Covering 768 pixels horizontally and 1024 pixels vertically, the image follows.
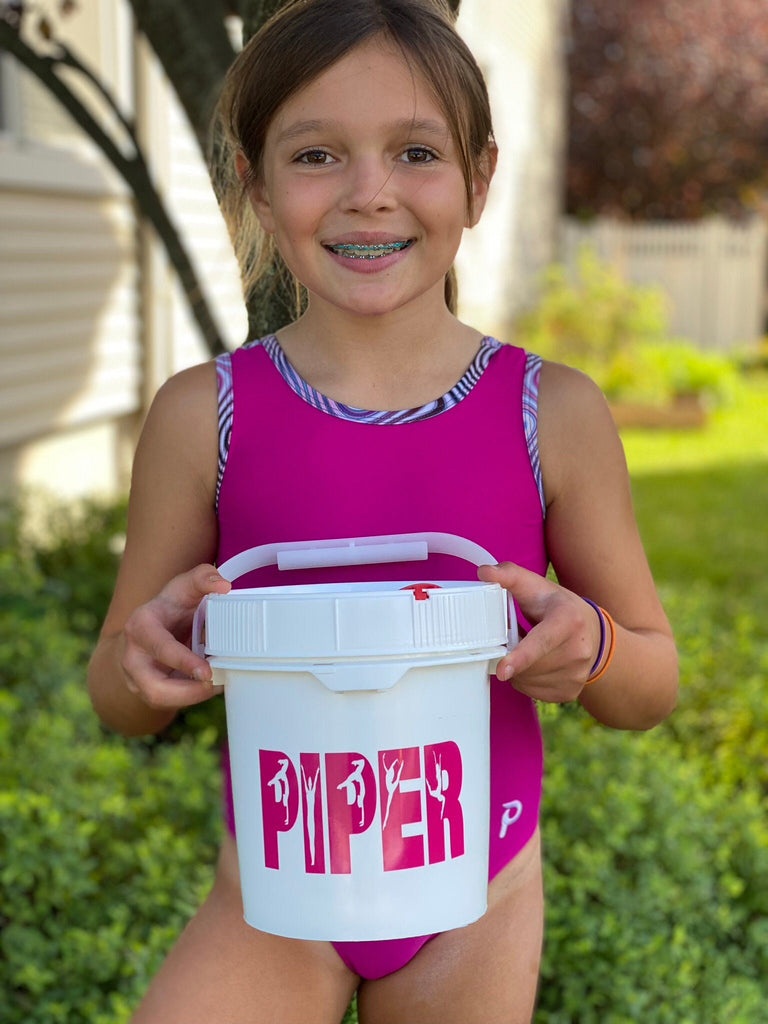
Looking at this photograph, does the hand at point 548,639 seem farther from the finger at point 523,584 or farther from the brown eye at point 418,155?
the brown eye at point 418,155

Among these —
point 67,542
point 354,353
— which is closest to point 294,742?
point 354,353

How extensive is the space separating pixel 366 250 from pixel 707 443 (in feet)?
29.3

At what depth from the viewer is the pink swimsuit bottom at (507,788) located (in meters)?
1.48

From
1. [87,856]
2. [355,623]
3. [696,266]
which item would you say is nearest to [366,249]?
[355,623]

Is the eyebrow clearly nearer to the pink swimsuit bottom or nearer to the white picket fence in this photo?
the pink swimsuit bottom

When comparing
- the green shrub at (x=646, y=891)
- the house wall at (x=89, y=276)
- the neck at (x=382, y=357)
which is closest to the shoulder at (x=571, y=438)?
the neck at (x=382, y=357)

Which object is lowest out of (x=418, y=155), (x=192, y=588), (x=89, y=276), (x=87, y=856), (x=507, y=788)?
(x=87, y=856)

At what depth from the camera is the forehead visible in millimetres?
1411

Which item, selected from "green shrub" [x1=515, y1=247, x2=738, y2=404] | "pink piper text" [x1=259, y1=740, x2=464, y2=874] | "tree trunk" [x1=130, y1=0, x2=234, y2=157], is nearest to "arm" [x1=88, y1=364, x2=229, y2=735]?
"pink piper text" [x1=259, y1=740, x2=464, y2=874]

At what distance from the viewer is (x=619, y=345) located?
12.0 meters

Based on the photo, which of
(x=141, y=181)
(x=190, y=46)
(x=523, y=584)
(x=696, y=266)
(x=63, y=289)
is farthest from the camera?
(x=696, y=266)

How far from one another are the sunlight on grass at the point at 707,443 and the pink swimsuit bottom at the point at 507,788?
723 cm

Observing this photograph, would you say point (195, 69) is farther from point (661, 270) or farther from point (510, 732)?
point (661, 270)

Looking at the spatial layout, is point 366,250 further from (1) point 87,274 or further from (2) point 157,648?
(1) point 87,274
